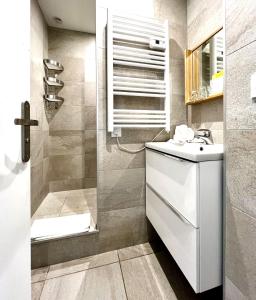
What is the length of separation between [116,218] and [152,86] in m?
1.13

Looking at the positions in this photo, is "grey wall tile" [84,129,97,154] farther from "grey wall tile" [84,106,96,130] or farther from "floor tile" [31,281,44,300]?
"floor tile" [31,281,44,300]

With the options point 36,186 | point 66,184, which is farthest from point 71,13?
point 66,184

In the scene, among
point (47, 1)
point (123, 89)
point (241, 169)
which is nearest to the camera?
point (241, 169)

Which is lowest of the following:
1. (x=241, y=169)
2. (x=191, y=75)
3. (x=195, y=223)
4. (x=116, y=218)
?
(x=116, y=218)

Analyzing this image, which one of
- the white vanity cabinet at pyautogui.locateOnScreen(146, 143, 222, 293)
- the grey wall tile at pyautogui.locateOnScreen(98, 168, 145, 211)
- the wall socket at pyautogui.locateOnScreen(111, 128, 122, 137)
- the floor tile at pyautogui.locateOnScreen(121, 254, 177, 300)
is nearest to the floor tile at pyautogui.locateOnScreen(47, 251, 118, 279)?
the floor tile at pyautogui.locateOnScreen(121, 254, 177, 300)

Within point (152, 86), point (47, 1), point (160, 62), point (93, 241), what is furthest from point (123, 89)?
point (47, 1)

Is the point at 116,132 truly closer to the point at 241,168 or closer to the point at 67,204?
the point at 241,168

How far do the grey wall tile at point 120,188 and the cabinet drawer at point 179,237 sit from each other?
0.63 feet

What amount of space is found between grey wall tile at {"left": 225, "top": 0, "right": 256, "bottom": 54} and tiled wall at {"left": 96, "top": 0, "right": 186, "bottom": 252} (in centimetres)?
80

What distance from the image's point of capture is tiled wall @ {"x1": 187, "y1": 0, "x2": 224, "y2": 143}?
3.97 feet

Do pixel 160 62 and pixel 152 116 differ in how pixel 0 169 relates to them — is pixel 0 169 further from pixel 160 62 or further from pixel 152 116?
pixel 160 62

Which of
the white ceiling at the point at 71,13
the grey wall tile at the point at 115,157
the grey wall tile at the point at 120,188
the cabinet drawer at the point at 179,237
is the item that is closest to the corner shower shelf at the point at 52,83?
the white ceiling at the point at 71,13

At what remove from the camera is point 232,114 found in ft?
2.42

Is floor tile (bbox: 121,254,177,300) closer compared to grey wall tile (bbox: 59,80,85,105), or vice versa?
floor tile (bbox: 121,254,177,300)
